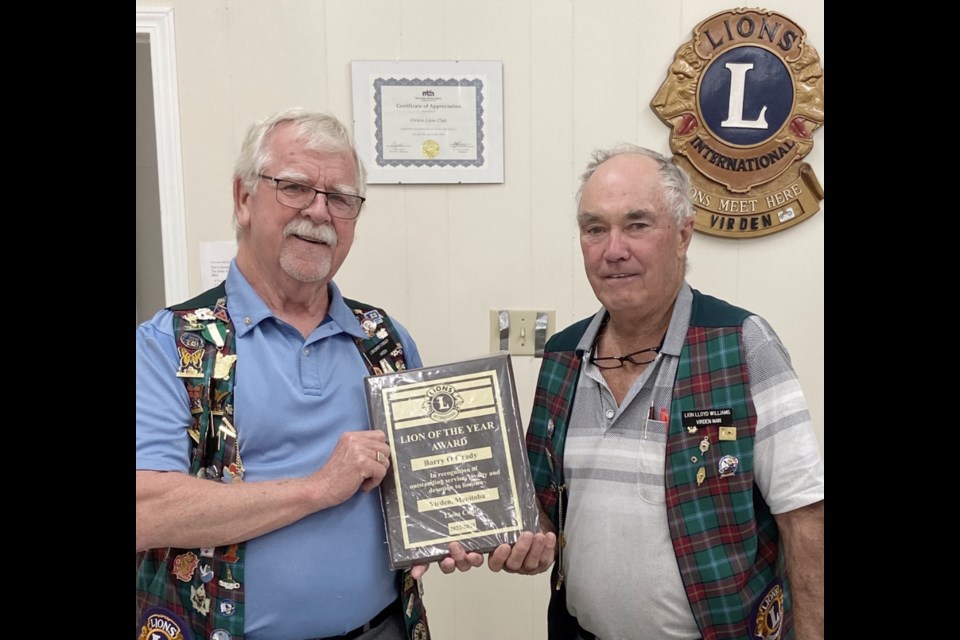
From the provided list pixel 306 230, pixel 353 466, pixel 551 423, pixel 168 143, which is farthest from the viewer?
pixel 168 143

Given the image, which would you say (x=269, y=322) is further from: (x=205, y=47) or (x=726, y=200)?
(x=726, y=200)

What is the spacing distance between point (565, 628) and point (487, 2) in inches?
64.8

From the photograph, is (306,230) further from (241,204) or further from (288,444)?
(288,444)

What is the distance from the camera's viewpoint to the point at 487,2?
1794 mm

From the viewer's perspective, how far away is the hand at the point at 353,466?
109 centimetres

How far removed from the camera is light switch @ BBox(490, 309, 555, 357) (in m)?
1.87

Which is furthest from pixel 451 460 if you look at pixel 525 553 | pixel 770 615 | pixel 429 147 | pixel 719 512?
pixel 429 147

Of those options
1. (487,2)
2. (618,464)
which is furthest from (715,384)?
(487,2)

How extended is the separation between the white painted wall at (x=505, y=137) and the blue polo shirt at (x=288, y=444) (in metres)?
0.67

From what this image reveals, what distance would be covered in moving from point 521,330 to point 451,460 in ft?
2.55

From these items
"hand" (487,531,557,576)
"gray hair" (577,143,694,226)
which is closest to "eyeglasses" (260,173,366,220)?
"gray hair" (577,143,694,226)

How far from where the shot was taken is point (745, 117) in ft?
5.98

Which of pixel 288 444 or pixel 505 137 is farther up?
pixel 505 137

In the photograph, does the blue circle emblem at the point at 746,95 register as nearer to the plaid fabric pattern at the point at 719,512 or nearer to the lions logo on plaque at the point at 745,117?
the lions logo on plaque at the point at 745,117
